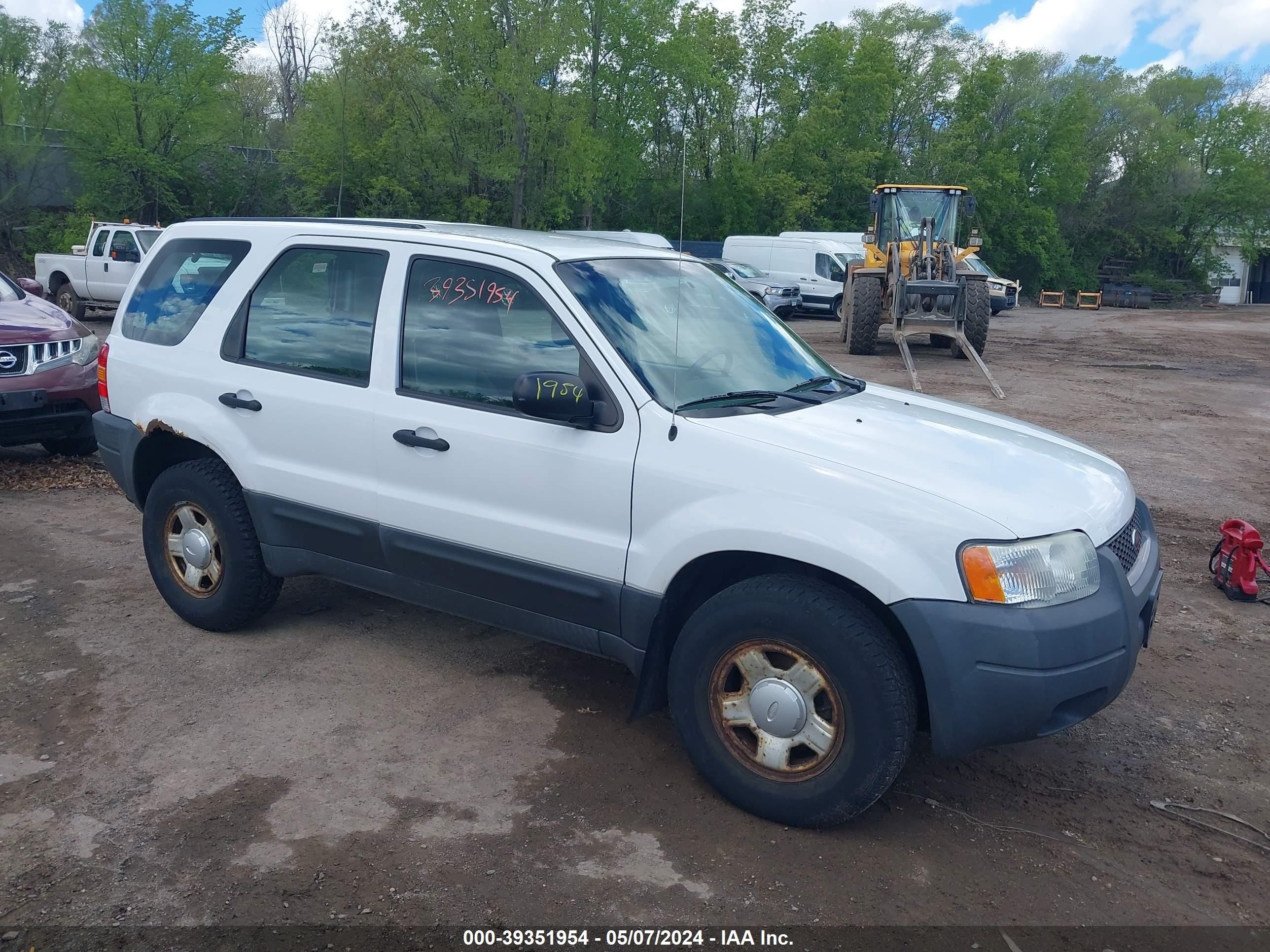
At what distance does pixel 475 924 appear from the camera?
300 centimetres

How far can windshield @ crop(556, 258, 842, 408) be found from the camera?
387cm

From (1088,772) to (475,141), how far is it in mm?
24576

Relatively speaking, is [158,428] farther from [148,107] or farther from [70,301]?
[148,107]

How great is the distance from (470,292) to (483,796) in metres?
1.88

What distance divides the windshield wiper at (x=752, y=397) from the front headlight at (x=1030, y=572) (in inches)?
41.8

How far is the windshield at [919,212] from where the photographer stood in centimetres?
→ 2055

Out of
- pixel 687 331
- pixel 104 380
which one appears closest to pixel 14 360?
pixel 104 380

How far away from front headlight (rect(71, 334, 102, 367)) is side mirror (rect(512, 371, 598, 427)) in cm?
584

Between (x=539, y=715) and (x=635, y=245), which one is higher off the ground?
(x=635, y=245)

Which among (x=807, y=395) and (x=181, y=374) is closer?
(x=807, y=395)

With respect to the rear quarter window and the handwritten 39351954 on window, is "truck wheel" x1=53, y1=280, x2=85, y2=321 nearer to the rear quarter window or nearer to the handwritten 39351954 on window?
the rear quarter window

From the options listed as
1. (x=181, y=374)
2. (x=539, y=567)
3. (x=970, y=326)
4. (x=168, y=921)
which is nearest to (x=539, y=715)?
(x=539, y=567)

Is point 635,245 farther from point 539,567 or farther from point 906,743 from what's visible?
point 906,743

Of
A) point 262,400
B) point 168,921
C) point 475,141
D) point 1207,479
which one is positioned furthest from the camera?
point 475,141
